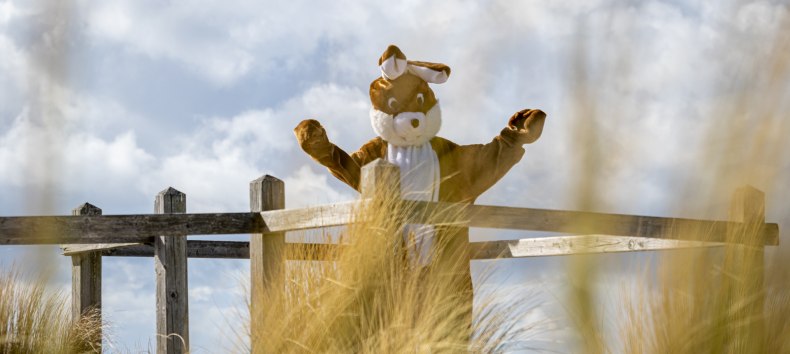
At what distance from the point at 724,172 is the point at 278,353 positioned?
181cm

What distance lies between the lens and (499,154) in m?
4.36

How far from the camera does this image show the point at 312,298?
238cm

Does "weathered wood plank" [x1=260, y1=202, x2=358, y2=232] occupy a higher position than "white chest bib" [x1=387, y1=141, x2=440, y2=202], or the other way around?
"white chest bib" [x1=387, y1=141, x2=440, y2=202]

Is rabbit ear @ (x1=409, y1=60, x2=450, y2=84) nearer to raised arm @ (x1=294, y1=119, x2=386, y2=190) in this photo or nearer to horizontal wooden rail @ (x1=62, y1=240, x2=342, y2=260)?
raised arm @ (x1=294, y1=119, x2=386, y2=190)

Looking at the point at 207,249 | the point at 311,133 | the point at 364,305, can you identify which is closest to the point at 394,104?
the point at 311,133

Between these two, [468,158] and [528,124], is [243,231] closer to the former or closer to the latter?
[468,158]

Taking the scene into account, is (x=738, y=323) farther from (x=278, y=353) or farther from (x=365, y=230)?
(x=278, y=353)

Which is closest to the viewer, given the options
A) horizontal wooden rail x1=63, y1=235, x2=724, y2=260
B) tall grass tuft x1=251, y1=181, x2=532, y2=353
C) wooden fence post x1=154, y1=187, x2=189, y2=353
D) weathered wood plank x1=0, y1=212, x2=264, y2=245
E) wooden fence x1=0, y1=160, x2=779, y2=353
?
horizontal wooden rail x1=63, y1=235, x2=724, y2=260

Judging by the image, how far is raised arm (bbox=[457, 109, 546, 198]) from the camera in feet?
14.2

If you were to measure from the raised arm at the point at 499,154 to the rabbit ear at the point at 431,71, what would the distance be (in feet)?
1.39

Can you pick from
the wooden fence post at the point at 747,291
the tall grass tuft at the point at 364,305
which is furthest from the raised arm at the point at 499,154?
the wooden fence post at the point at 747,291

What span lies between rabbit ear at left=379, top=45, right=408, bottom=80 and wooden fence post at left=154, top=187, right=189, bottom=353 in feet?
5.72

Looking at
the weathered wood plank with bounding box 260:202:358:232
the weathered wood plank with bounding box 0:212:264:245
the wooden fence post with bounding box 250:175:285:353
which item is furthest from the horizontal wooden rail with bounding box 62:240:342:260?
the weathered wood plank with bounding box 260:202:358:232

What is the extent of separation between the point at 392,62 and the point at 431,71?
229 mm
